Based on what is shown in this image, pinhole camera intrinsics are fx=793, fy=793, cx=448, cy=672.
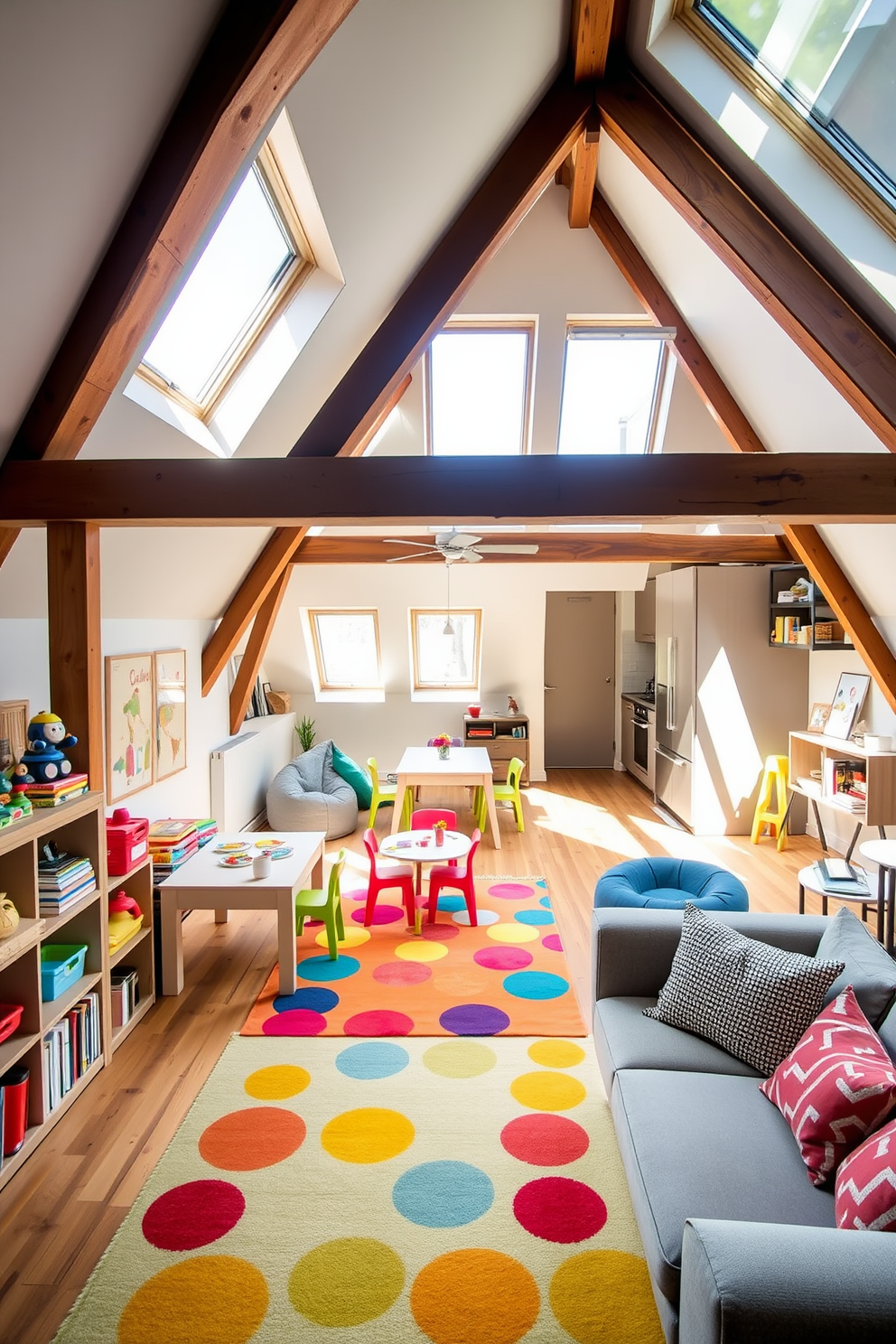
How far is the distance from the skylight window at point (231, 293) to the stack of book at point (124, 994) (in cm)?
266

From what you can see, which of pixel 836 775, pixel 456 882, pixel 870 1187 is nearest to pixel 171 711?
pixel 456 882

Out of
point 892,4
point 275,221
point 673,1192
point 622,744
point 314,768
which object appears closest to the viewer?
point 673,1192

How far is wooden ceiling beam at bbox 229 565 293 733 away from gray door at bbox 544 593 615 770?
12.9 ft

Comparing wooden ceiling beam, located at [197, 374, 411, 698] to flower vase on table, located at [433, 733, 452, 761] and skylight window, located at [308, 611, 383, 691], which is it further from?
skylight window, located at [308, 611, 383, 691]

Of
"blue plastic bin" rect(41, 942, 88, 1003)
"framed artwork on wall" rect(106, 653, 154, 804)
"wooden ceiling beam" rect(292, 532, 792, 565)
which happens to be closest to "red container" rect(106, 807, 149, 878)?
"blue plastic bin" rect(41, 942, 88, 1003)

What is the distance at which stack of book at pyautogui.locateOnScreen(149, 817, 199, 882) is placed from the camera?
4.19 metres

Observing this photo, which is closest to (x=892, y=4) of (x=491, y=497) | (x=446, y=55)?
(x=446, y=55)

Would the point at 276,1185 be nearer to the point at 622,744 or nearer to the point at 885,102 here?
the point at 885,102

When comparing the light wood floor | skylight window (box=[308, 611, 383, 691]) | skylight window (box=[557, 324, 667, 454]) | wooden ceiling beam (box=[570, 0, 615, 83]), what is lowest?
the light wood floor

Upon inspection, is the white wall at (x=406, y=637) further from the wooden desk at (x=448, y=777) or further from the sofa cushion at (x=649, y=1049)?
the sofa cushion at (x=649, y=1049)

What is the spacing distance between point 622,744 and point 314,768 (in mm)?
4157

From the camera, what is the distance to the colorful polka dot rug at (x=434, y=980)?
141 inches

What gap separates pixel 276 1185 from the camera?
8.28ft

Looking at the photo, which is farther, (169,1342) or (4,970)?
(4,970)
